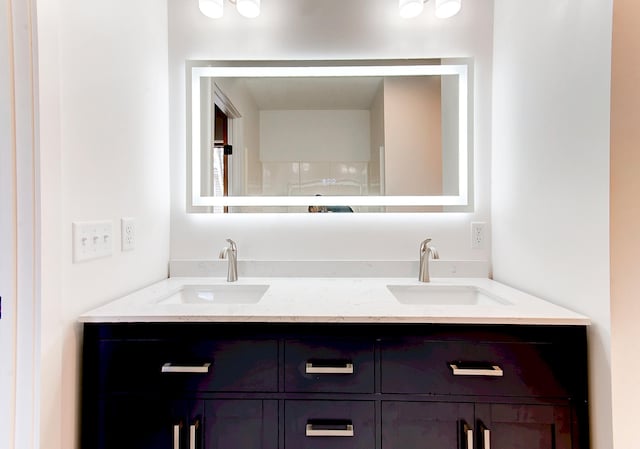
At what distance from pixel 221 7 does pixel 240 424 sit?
5.49 ft

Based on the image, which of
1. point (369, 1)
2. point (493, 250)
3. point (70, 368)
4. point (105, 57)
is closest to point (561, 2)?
point (369, 1)

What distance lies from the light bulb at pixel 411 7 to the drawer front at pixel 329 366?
56.9 inches

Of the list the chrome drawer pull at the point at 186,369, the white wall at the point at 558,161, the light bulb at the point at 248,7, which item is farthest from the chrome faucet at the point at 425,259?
the light bulb at the point at 248,7

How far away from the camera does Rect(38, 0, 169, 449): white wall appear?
799 mm

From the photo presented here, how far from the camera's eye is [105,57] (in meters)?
1.01

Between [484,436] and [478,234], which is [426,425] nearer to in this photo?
[484,436]

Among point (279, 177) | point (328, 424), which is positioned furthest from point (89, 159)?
point (328, 424)

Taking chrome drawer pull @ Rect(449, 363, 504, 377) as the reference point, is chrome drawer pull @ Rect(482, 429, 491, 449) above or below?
below

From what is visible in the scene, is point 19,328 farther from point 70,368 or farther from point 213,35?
point 213,35

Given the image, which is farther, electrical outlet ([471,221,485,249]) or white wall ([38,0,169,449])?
electrical outlet ([471,221,485,249])

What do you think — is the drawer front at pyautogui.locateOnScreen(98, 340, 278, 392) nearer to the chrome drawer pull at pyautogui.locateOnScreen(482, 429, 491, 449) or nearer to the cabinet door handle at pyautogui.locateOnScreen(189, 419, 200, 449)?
the cabinet door handle at pyautogui.locateOnScreen(189, 419, 200, 449)

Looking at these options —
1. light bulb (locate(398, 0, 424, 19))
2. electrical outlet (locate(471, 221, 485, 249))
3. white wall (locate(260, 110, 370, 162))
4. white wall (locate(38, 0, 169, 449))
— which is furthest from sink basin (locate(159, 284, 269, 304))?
light bulb (locate(398, 0, 424, 19))

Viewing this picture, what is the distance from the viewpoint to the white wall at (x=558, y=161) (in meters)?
0.84

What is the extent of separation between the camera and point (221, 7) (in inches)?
54.7
